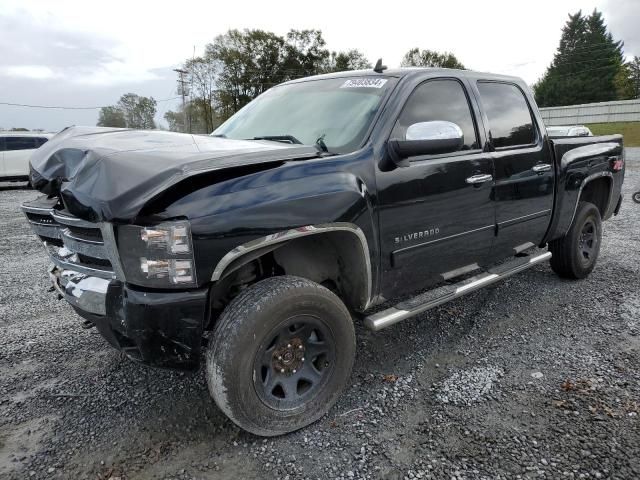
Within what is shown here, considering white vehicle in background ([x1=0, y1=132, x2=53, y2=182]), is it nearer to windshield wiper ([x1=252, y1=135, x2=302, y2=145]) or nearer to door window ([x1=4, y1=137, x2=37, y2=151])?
door window ([x1=4, y1=137, x2=37, y2=151])

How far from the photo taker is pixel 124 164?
2021 millimetres

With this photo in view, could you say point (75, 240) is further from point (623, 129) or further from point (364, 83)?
point (623, 129)

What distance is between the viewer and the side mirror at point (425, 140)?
2.59m

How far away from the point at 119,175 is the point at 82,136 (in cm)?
90

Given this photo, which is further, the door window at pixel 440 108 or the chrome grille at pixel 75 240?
the door window at pixel 440 108

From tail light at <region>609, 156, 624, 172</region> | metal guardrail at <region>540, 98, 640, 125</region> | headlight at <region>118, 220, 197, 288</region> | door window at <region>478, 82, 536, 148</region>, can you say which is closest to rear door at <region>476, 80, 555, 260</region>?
door window at <region>478, 82, 536, 148</region>

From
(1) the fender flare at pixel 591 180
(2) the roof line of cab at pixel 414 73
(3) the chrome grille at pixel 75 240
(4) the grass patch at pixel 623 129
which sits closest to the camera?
(3) the chrome grille at pixel 75 240

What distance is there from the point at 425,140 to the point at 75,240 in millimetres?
1941

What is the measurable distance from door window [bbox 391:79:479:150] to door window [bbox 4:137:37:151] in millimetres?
15486

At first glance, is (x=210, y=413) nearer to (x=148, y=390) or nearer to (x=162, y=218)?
(x=148, y=390)

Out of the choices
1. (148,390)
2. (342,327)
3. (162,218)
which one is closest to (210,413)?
(148,390)

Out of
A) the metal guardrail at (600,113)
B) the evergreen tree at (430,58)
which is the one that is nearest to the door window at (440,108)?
the metal guardrail at (600,113)

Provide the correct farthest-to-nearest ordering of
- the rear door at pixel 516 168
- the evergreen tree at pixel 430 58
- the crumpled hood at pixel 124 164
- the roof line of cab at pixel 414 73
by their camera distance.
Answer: the evergreen tree at pixel 430 58 < the rear door at pixel 516 168 < the roof line of cab at pixel 414 73 < the crumpled hood at pixel 124 164

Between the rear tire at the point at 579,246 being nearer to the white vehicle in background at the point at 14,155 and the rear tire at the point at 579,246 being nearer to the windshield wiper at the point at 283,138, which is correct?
the windshield wiper at the point at 283,138
